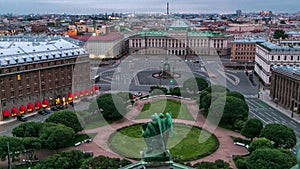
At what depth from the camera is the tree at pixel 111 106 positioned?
83.7 meters

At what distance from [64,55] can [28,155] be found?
153ft

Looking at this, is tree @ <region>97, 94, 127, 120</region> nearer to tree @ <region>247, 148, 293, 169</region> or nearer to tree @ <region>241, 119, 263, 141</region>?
tree @ <region>241, 119, 263, 141</region>

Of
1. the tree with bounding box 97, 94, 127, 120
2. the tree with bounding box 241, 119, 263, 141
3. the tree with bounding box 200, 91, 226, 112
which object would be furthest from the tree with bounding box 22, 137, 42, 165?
the tree with bounding box 200, 91, 226, 112

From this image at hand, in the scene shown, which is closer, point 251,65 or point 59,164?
point 59,164

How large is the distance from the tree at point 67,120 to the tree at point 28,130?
443cm

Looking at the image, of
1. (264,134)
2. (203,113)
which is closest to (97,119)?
(203,113)

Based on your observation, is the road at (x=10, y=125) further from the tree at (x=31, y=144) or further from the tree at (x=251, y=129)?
the tree at (x=251, y=129)

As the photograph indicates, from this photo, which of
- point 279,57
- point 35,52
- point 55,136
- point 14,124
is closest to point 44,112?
point 14,124

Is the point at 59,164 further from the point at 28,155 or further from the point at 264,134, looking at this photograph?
the point at 264,134

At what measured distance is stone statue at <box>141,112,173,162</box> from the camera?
28219 mm

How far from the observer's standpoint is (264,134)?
→ 6372 cm

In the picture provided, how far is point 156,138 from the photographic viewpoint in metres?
28.9

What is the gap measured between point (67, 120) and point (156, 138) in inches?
1845

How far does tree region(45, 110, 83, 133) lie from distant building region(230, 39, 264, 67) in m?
123
